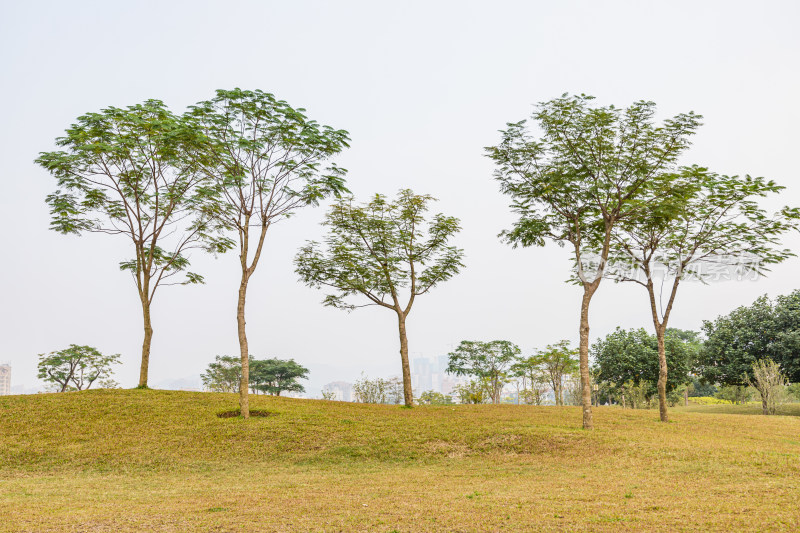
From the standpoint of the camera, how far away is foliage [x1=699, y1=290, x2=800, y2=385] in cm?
Answer: 3409

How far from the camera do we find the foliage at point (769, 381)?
32312 mm

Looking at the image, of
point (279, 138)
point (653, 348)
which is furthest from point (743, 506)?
point (653, 348)

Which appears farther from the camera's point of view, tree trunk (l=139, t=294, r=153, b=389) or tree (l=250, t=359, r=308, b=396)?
tree (l=250, t=359, r=308, b=396)

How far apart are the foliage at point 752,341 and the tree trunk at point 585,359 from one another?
81.1ft

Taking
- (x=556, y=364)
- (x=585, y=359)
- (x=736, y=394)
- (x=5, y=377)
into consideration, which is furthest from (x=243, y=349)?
(x=5, y=377)

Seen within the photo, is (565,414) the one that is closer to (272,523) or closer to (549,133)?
(549,133)

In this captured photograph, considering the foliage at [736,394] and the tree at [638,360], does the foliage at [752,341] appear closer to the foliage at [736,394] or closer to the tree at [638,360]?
the tree at [638,360]

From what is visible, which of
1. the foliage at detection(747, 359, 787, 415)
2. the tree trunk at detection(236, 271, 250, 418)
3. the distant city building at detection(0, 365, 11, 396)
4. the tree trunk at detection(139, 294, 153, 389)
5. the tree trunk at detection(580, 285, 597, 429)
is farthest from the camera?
the distant city building at detection(0, 365, 11, 396)

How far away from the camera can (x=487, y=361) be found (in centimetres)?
4309

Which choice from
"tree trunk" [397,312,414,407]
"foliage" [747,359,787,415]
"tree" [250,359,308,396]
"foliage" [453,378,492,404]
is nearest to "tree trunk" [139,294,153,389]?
"tree trunk" [397,312,414,407]

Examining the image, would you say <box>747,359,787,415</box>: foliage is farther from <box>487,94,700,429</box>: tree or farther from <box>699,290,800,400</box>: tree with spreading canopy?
<box>487,94,700,429</box>: tree

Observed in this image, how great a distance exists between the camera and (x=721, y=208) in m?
20.2

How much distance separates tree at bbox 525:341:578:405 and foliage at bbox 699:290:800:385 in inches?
388

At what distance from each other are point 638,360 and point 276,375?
35.6 meters
